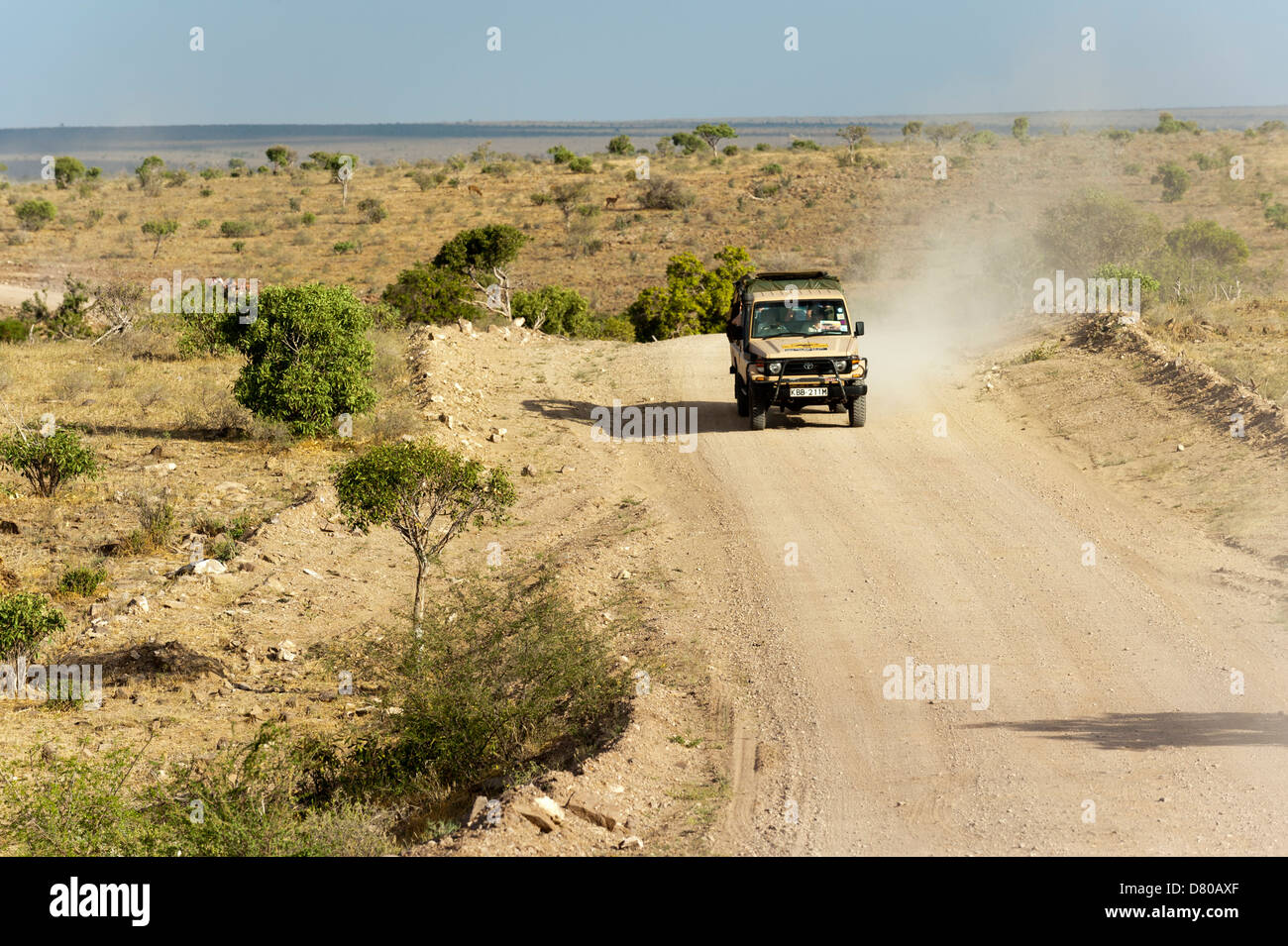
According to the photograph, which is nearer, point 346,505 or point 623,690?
point 623,690

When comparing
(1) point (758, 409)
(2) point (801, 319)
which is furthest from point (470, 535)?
(2) point (801, 319)

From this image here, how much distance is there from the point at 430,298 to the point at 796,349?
13870mm

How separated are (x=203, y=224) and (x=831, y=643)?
173 feet

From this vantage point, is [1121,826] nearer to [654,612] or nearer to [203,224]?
[654,612]

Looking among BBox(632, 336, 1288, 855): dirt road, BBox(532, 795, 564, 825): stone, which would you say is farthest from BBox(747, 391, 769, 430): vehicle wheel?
BBox(532, 795, 564, 825): stone

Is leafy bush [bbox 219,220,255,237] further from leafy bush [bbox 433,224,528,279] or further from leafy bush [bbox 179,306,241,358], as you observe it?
leafy bush [bbox 179,306,241,358]

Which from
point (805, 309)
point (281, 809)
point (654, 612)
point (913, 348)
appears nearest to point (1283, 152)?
Result: point (913, 348)

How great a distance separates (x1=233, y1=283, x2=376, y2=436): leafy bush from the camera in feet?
61.2

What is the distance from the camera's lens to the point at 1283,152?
61750 mm

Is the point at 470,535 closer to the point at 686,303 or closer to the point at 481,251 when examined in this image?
the point at 481,251

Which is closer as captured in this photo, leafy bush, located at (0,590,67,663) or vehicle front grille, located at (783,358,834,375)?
leafy bush, located at (0,590,67,663)

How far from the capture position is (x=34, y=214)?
181ft

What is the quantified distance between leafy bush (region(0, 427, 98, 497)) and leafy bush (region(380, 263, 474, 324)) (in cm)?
1343

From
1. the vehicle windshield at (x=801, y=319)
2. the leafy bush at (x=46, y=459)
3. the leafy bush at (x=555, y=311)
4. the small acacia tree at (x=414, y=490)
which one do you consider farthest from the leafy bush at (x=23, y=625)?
the leafy bush at (x=555, y=311)
